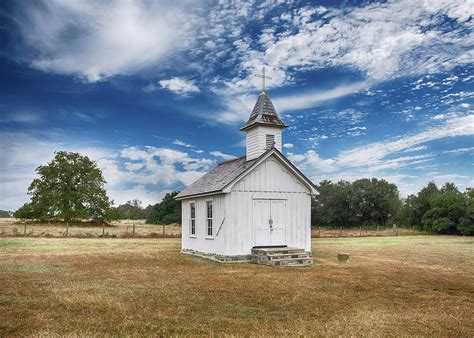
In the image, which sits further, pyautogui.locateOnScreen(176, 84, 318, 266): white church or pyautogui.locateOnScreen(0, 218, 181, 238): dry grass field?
pyautogui.locateOnScreen(0, 218, 181, 238): dry grass field

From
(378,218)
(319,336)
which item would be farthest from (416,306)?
(378,218)

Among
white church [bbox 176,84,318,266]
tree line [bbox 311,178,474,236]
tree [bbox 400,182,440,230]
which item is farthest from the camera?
tree line [bbox 311,178,474,236]

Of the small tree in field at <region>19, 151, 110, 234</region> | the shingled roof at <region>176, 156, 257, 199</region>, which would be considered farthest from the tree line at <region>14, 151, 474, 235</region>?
the shingled roof at <region>176, 156, 257, 199</region>

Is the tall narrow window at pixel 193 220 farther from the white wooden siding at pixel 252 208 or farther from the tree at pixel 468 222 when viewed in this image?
the tree at pixel 468 222

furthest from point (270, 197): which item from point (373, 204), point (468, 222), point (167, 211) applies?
point (167, 211)

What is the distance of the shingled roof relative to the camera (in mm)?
20422

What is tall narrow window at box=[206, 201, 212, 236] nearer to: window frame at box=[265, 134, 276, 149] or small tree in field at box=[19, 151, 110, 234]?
window frame at box=[265, 134, 276, 149]

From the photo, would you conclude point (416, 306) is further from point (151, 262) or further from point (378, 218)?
point (378, 218)

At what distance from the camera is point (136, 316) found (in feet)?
29.3

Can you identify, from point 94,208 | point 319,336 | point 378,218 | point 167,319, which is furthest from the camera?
point 378,218

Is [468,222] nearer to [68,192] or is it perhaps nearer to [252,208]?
[252,208]

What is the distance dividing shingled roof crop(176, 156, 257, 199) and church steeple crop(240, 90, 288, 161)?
828 millimetres

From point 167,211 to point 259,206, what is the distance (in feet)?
223

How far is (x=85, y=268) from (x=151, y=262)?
10.9 ft
